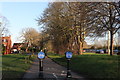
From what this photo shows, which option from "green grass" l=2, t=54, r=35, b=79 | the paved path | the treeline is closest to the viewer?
the paved path

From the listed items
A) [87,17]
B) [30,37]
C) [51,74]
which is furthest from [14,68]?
[30,37]

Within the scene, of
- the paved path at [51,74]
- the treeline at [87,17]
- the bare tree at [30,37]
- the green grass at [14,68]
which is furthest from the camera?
the bare tree at [30,37]

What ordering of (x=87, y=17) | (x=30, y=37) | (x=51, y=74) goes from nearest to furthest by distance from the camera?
(x=51, y=74) → (x=87, y=17) → (x=30, y=37)

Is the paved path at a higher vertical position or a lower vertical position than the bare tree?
lower

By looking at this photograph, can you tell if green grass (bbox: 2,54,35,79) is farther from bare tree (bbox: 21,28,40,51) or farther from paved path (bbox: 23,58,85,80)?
bare tree (bbox: 21,28,40,51)

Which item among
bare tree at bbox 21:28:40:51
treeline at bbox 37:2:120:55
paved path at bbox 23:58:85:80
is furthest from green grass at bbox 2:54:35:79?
bare tree at bbox 21:28:40:51

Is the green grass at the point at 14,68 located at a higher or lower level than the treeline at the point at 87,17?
lower

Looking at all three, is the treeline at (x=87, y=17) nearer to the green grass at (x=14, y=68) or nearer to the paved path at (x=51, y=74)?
the paved path at (x=51, y=74)

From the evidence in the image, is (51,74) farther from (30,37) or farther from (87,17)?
(30,37)

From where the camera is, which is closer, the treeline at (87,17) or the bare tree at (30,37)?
the treeline at (87,17)

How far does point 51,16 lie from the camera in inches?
1479

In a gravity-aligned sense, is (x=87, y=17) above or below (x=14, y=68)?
above

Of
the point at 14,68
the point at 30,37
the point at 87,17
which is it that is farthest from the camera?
the point at 30,37

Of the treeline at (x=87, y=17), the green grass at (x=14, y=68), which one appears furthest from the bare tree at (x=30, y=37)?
the green grass at (x=14, y=68)
